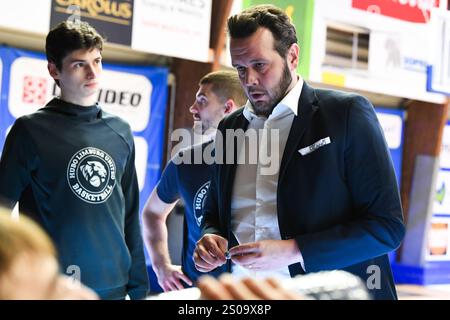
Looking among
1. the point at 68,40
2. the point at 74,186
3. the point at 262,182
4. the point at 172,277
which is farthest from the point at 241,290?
the point at 172,277

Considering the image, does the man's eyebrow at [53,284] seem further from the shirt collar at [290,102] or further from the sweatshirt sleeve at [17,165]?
the sweatshirt sleeve at [17,165]

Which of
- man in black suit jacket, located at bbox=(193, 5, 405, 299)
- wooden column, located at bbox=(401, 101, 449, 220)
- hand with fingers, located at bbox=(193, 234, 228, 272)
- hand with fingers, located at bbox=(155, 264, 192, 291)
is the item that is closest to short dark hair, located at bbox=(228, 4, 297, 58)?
man in black suit jacket, located at bbox=(193, 5, 405, 299)

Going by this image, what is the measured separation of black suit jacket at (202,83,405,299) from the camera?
1.57 meters

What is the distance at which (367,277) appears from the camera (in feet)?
5.56

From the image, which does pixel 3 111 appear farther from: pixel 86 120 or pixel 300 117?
pixel 300 117

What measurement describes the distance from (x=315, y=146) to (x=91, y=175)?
94cm

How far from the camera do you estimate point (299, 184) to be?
5.43ft

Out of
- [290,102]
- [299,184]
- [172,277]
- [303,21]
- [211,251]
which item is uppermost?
[303,21]

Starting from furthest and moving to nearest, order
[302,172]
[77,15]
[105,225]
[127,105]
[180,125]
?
1. [180,125]
2. [127,105]
3. [77,15]
4. [105,225]
5. [302,172]

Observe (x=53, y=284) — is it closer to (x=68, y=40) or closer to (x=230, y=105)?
(x=68, y=40)

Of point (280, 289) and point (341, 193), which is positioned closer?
point (280, 289)

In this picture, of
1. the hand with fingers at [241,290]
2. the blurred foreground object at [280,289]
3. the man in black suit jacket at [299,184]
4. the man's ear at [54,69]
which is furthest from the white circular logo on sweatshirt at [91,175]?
the hand with fingers at [241,290]
